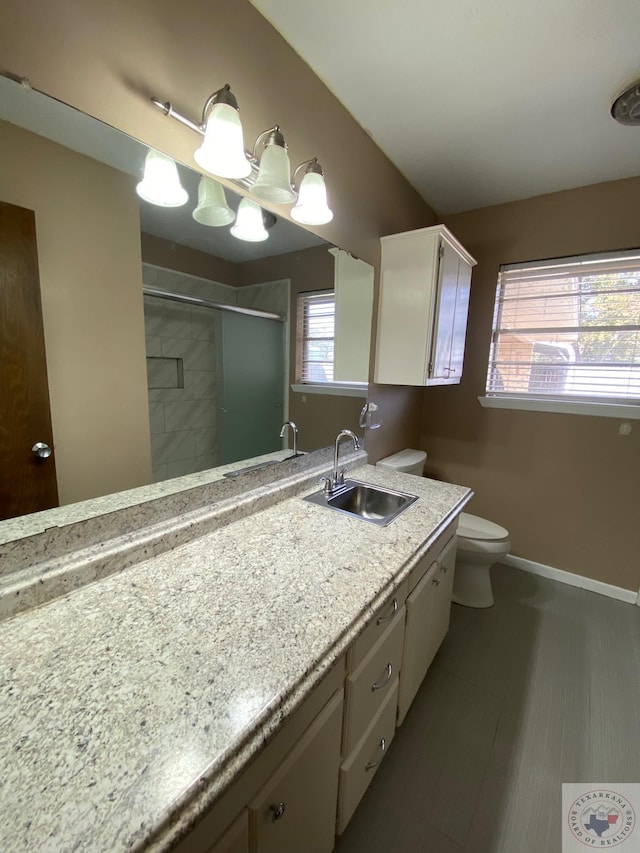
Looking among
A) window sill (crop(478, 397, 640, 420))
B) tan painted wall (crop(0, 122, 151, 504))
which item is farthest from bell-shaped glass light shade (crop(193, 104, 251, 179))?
window sill (crop(478, 397, 640, 420))

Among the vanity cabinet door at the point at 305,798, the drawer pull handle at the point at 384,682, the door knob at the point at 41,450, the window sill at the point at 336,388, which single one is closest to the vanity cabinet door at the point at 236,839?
the vanity cabinet door at the point at 305,798

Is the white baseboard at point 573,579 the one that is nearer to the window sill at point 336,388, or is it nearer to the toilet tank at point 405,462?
the toilet tank at point 405,462

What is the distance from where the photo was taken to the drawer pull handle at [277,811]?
65 cm

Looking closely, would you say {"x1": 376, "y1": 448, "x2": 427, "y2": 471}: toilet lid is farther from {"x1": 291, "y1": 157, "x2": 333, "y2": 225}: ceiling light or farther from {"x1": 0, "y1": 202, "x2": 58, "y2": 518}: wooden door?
{"x1": 0, "y1": 202, "x2": 58, "y2": 518}: wooden door

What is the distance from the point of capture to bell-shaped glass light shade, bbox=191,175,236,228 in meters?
1.10

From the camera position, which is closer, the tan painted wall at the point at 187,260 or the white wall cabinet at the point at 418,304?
the tan painted wall at the point at 187,260

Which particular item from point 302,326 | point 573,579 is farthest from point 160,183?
point 573,579

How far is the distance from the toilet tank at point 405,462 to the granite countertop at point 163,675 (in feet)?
3.58

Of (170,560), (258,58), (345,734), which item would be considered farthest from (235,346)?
(345,734)

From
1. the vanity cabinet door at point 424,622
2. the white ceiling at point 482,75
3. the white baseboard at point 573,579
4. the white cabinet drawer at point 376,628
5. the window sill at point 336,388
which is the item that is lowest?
the white baseboard at point 573,579

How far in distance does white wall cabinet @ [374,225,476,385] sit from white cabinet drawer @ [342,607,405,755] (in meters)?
1.26

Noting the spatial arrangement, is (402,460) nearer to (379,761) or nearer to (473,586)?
(473,586)

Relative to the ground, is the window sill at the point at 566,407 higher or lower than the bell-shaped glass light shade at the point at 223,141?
lower

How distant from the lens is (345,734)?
2.97 ft
